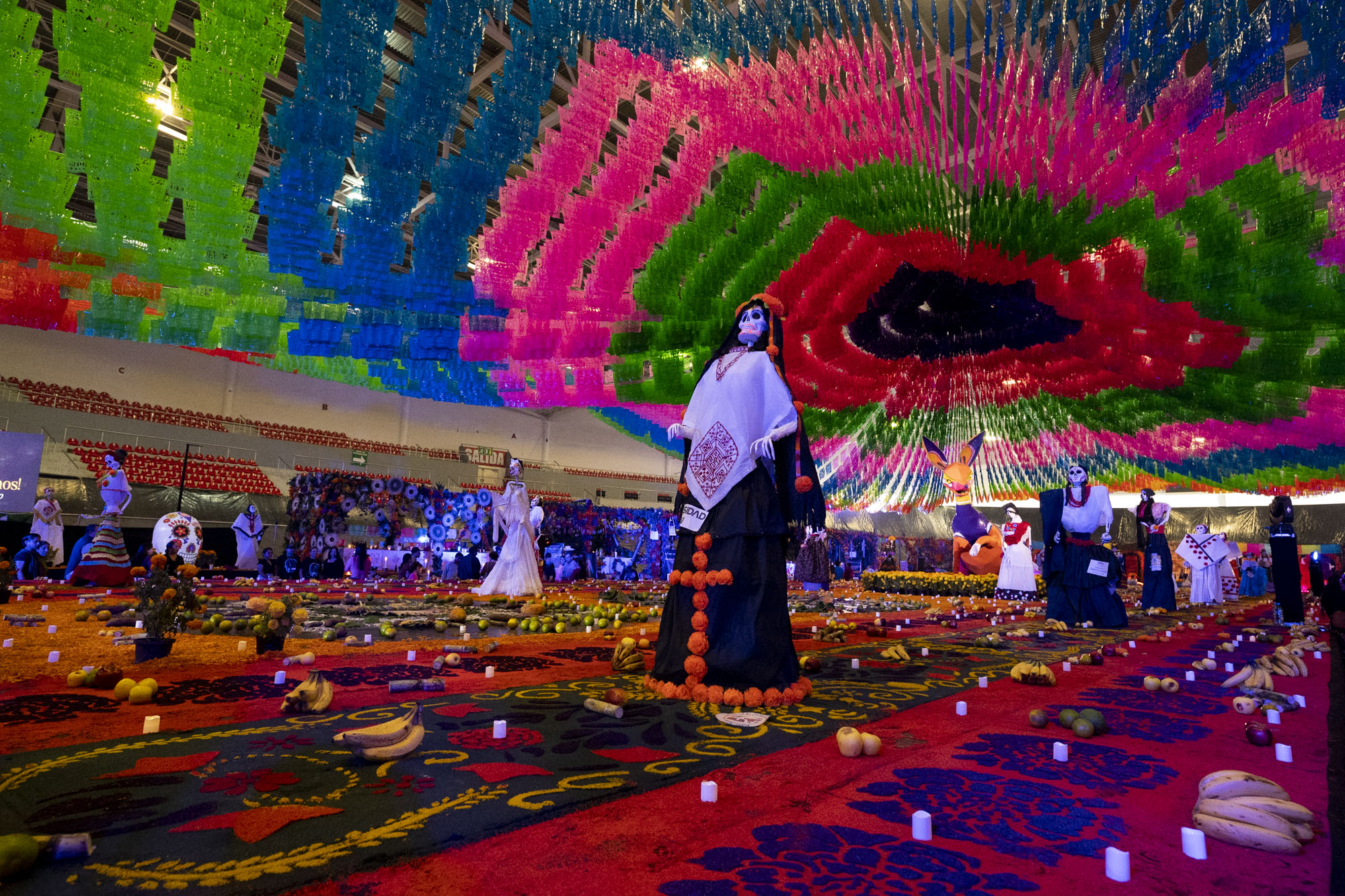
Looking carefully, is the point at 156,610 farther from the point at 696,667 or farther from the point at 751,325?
the point at 751,325

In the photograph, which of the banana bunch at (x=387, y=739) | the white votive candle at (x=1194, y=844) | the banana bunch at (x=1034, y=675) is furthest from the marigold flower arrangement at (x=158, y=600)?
the banana bunch at (x=1034, y=675)

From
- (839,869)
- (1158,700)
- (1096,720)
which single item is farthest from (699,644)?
(1158,700)

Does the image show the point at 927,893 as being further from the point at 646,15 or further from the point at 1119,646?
the point at 1119,646

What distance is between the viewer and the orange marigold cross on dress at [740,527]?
3.10 metres

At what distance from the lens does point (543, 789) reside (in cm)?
181

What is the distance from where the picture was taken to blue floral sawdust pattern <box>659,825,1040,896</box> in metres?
1.30

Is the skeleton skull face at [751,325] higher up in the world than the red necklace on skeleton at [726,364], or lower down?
higher up

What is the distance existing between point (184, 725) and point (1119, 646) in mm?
6058

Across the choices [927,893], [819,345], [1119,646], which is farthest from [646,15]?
[1119,646]

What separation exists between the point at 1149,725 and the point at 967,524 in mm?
10450

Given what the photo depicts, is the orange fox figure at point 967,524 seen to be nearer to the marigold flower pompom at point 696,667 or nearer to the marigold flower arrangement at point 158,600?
the marigold flower pompom at point 696,667

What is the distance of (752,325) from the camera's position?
141 inches

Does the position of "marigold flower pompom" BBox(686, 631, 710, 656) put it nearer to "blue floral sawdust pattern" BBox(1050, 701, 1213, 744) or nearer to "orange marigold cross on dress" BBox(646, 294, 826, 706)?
"orange marigold cross on dress" BBox(646, 294, 826, 706)

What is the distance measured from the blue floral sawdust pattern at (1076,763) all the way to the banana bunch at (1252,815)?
0.31 metres
